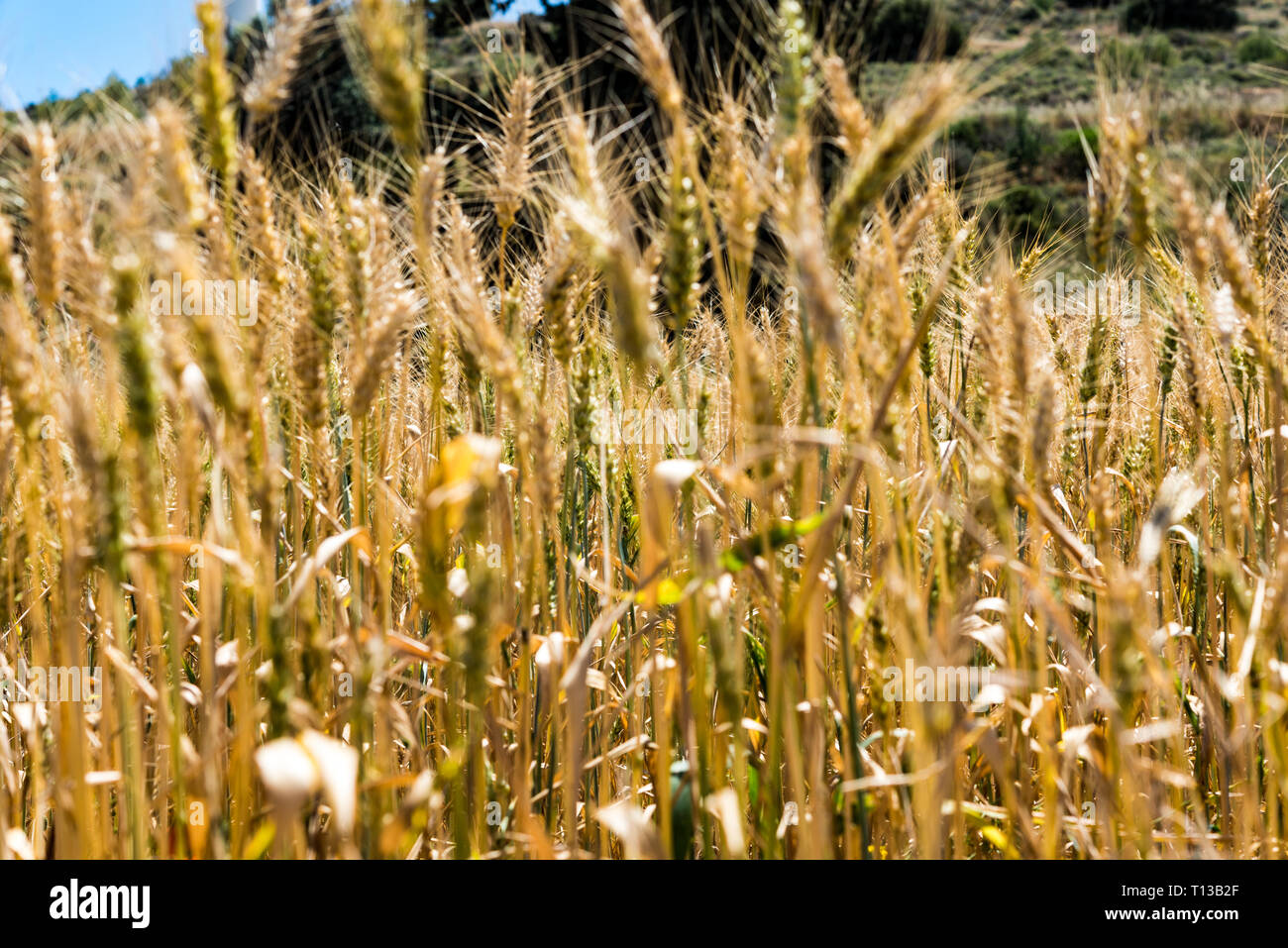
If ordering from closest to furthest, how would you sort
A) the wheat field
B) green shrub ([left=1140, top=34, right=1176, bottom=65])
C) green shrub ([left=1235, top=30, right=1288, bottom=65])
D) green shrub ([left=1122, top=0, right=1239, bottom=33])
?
the wheat field, green shrub ([left=1140, top=34, right=1176, bottom=65]), green shrub ([left=1235, top=30, right=1288, bottom=65]), green shrub ([left=1122, top=0, right=1239, bottom=33])

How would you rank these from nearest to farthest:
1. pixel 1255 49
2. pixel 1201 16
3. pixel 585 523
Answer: pixel 585 523 → pixel 1255 49 → pixel 1201 16

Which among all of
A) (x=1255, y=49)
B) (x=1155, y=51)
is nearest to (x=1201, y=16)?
(x=1255, y=49)

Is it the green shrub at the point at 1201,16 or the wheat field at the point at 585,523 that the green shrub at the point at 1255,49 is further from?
the wheat field at the point at 585,523

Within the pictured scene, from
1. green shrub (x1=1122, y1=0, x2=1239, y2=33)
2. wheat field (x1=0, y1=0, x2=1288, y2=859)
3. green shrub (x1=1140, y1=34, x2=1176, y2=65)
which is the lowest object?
wheat field (x1=0, y1=0, x2=1288, y2=859)

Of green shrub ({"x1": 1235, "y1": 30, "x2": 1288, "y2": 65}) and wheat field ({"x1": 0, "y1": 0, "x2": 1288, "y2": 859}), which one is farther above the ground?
green shrub ({"x1": 1235, "y1": 30, "x2": 1288, "y2": 65})

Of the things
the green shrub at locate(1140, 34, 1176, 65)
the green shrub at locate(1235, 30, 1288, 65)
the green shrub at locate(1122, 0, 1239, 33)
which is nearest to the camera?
the green shrub at locate(1140, 34, 1176, 65)

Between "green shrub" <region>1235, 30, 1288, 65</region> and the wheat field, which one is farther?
"green shrub" <region>1235, 30, 1288, 65</region>

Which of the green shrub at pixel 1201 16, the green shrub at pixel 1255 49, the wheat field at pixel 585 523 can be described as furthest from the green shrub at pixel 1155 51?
the green shrub at pixel 1201 16

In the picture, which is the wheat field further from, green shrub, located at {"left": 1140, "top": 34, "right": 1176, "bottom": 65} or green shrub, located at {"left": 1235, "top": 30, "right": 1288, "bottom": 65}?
green shrub, located at {"left": 1235, "top": 30, "right": 1288, "bottom": 65}

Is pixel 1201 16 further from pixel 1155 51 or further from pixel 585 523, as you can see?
pixel 585 523

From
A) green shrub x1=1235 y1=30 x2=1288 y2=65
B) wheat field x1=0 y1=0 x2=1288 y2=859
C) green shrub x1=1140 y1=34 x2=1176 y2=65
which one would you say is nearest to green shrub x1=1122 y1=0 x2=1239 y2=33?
green shrub x1=1235 y1=30 x2=1288 y2=65

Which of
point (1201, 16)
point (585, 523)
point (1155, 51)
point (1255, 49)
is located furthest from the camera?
point (1201, 16)

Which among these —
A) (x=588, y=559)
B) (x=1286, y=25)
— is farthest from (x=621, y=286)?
(x=1286, y=25)
